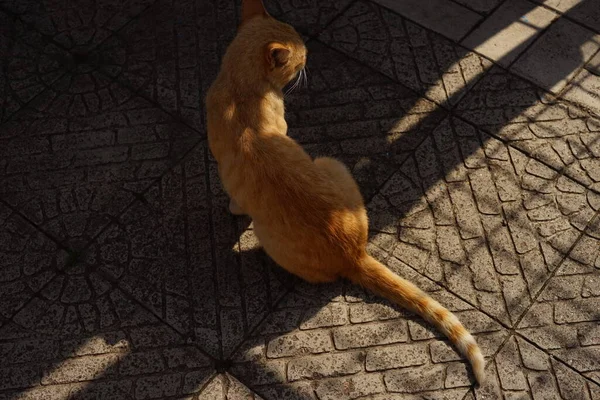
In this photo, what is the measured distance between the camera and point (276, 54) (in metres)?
4.49

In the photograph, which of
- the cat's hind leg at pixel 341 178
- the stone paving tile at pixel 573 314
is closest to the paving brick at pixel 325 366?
the cat's hind leg at pixel 341 178

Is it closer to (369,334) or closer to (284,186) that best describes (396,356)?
(369,334)

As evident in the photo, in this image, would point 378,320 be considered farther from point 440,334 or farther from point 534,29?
point 534,29

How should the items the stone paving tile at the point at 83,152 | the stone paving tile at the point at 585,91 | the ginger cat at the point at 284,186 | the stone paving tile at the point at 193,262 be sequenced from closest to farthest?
the ginger cat at the point at 284,186 < the stone paving tile at the point at 193,262 < the stone paving tile at the point at 83,152 < the stone paving tile at the point at 585,91

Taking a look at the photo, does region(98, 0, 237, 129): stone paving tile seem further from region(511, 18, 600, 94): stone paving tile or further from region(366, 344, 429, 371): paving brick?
region(511, 18, 600, 94): stone paving tile

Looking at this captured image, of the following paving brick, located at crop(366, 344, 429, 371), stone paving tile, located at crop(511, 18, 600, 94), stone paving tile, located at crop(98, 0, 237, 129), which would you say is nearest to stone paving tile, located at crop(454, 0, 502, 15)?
stone paving tile, located at crop(511, 18, 600, 94)

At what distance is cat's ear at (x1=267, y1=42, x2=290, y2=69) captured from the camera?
4438mm

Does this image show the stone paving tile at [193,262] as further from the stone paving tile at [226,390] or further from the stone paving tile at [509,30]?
the stone paving tile at [509,30]

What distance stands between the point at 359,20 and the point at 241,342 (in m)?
3.14

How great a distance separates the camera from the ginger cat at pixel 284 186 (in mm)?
4273

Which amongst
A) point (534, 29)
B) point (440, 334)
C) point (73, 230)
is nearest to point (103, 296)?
point (73, 230)

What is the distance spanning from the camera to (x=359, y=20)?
247 inches

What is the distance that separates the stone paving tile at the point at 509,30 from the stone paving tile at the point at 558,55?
0.08m

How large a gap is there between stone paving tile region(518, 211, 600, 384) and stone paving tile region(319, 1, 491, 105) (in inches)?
63.2
